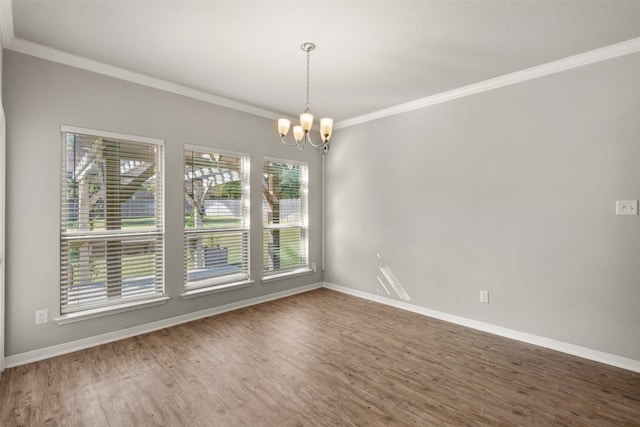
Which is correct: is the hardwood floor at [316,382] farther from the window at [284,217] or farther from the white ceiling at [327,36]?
the white ceiling at [327,36]

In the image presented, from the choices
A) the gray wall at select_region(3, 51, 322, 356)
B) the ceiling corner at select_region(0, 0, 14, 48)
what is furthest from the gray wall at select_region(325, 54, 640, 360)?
the ceiling corner at select_region(0, 0, 14, 48)

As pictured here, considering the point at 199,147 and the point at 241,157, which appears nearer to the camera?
the point at 199,147

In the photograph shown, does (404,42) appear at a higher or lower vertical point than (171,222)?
higher

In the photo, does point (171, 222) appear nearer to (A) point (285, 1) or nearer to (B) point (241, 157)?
(B) point (241, 157)

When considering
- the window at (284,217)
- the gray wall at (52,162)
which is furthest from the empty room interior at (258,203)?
the window at (284,217)

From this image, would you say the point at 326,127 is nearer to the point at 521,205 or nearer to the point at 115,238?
the point at 521,205

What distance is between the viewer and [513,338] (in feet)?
11.0

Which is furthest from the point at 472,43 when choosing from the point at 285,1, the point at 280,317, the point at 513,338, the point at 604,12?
the point at 280,317

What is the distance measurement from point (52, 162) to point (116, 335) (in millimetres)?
1817

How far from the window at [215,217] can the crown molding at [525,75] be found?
2279mm

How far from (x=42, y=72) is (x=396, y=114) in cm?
392

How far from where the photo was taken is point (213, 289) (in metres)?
4.00

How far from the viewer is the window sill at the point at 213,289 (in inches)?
149

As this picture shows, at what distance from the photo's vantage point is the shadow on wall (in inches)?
171
